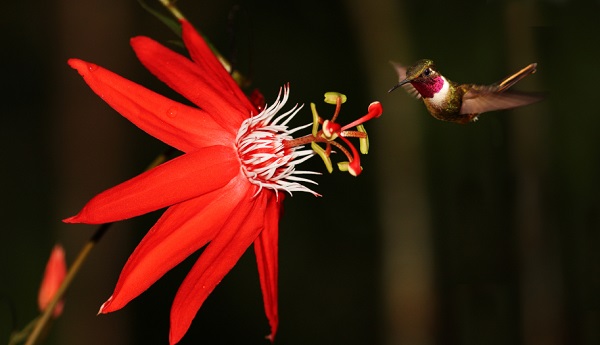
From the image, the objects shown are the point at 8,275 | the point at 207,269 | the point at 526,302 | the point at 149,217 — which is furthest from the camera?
the point at 149,217

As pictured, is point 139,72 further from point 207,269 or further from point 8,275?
point 207,269

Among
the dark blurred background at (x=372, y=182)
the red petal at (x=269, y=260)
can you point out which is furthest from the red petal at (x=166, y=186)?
the dark blurred background at (x=372, y=182)

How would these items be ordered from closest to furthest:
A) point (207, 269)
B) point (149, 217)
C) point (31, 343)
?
point (207, 269) → point (31, 343) → point (149, 217)

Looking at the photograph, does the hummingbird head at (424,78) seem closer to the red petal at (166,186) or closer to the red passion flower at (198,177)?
the red passion flower at (198,177)

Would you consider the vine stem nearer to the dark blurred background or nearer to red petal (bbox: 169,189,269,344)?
red petal (bbox: 169,189,269,344)

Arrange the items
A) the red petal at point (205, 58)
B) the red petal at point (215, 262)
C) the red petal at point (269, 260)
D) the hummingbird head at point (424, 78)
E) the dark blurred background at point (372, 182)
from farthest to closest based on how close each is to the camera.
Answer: the dark blurred background at point (372, 182) < the red petal at point (269, 260) < the red petal at point (215, 262) < the red petal at point (205, 58) < the hummingbird head at point (424, 78)

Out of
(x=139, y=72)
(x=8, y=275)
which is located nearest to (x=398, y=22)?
(x=139, y=72)
